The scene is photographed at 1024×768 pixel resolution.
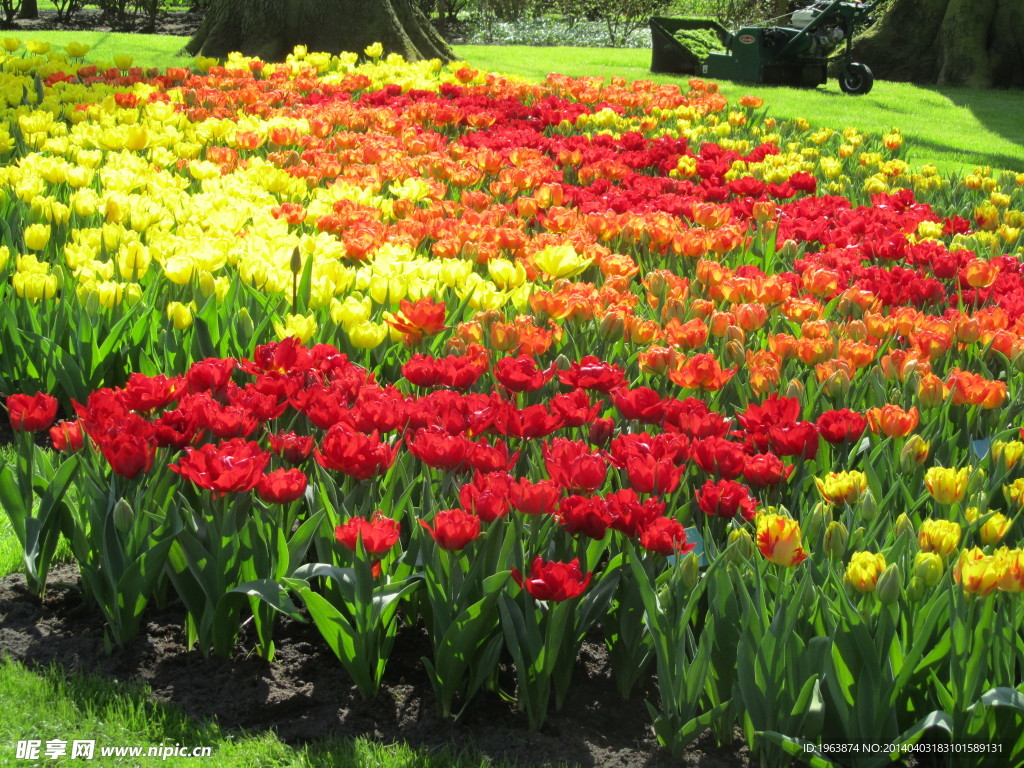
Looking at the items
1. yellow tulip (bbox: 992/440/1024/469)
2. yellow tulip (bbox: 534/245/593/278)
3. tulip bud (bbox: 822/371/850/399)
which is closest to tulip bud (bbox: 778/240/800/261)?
yellow tulip (bbox: 534/245/593/278)

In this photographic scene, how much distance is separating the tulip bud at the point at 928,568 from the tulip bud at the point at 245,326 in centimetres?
206

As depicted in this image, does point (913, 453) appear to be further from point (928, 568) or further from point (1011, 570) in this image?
point (1011, 570)

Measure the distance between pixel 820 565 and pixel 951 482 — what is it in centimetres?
34

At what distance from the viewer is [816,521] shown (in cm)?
226

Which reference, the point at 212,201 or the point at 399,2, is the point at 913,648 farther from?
the point at 399,2

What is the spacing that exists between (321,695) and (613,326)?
5.00 feet

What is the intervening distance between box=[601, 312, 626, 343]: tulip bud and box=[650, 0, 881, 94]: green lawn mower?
9.88 m

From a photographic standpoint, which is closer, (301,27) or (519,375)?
(519,375)

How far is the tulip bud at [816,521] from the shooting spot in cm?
224

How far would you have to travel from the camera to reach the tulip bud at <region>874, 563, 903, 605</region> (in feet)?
6.23

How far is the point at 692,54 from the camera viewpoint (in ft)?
44.5

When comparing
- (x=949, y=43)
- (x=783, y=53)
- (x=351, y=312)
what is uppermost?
(x=949, y=43)

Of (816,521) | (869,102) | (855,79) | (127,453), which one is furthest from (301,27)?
(816,521)

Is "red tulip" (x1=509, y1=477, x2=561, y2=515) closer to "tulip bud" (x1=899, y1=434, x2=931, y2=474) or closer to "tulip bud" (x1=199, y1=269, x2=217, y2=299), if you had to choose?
"tulip bud" (x1=899, y1=434, x2=931, y2=474)
